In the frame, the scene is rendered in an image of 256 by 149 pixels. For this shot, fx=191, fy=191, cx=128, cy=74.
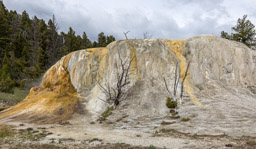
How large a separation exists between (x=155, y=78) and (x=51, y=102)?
38.4 feet

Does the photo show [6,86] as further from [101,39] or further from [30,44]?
[101,39]

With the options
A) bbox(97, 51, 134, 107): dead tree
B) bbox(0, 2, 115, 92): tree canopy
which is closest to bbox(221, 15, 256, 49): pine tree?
bbox(97, 51, 134, 107): dead tree

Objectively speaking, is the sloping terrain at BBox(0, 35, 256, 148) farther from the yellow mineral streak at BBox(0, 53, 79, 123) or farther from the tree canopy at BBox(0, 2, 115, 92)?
the tree canopy at BBox(0, 2, 115, 92)

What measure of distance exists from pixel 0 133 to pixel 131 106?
35.8 feet

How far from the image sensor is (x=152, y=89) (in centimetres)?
2025

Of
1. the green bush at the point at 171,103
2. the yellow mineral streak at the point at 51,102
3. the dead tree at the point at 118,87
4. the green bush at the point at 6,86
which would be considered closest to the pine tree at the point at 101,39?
the green bush at the point at 6,86

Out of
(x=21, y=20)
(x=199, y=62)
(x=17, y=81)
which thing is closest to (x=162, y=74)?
(x=199, y=62)

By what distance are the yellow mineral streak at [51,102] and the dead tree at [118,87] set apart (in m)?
A: 3.44

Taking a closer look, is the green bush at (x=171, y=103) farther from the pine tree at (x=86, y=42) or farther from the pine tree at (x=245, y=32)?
the pine tree at (x=86, y=42)

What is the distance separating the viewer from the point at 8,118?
17453 millimetres

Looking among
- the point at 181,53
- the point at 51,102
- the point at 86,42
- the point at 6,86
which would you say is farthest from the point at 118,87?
the point at 86,42

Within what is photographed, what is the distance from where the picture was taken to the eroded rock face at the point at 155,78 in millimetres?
18094

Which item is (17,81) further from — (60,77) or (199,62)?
(199,62)

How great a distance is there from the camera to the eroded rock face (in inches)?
712
